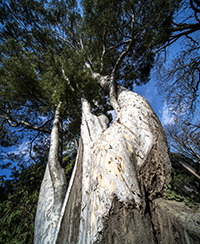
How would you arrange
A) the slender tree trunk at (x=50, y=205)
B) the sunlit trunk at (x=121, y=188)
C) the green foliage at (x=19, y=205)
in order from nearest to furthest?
the sunlit trunk at (x=121, y=188), the slender tree trunk at (x=50, y=205), the green foliage at (x=19, y=205)

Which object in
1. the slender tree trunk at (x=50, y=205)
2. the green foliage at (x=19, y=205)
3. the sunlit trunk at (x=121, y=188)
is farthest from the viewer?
the green foliage at (x=19, y=205)

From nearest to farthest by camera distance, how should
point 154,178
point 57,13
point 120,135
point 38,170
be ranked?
point 154,178 → point 120,135 → point 38,170 → point 57,13

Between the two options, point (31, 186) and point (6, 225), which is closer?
point (6, 225)

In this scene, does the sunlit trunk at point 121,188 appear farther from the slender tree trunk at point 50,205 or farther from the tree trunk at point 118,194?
the slender tree trunk at point 50,205

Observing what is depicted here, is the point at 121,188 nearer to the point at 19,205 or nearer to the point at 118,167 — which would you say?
the point at 118,167

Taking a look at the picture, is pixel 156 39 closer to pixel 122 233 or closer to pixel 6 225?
pixel 122 233

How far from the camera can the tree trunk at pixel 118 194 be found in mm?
791

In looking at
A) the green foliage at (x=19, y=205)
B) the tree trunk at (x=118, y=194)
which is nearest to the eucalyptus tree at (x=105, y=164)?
the tree trunk at (x=118, y=194)

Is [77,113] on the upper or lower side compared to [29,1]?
lower

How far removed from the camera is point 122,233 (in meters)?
0.74

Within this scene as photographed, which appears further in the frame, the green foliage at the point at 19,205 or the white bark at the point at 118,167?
the green foliage at the point at 19,205

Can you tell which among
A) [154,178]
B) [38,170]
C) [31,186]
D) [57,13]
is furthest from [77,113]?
[57,13]

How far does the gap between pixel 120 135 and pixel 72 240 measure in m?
1.12

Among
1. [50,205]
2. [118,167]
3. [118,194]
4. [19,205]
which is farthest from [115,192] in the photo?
[19,205]
